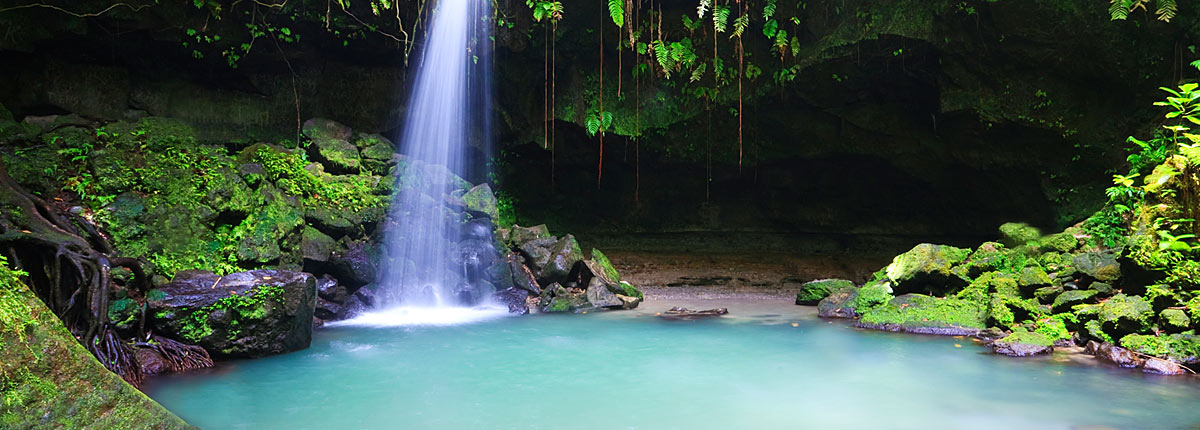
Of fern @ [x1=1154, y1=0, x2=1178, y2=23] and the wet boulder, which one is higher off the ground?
fern @ [x1=1154, y1=0, x2=1178, y2=23]

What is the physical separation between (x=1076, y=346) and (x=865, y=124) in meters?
6.73

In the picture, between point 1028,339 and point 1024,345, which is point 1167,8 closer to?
point 1028,339

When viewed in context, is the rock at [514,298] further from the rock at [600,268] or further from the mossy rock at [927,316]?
the mossy rock at [927,316]

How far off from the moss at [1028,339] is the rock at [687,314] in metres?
3.91

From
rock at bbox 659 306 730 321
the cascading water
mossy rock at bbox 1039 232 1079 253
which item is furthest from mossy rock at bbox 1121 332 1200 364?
the cascading water

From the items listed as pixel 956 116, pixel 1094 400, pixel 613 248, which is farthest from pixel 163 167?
pixel 956 116

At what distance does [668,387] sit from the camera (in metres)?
5.39

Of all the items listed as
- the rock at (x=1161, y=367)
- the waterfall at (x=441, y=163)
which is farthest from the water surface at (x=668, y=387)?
the waterfall at (x=441, y=163)

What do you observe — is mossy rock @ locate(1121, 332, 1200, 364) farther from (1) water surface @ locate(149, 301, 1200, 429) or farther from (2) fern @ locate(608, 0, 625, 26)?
(2) fern @ locate(608, 0, 625, 26)

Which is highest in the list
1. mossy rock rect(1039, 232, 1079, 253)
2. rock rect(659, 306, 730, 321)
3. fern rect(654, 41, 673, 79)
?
fern rect(654, 41, 673, 79)

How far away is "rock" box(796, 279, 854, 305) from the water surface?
3.08 m

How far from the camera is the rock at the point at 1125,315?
20.3 feet

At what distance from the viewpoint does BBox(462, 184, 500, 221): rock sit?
12.1 m

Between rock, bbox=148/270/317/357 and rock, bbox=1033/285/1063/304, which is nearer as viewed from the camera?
rock, bbox=148/270/317/357
